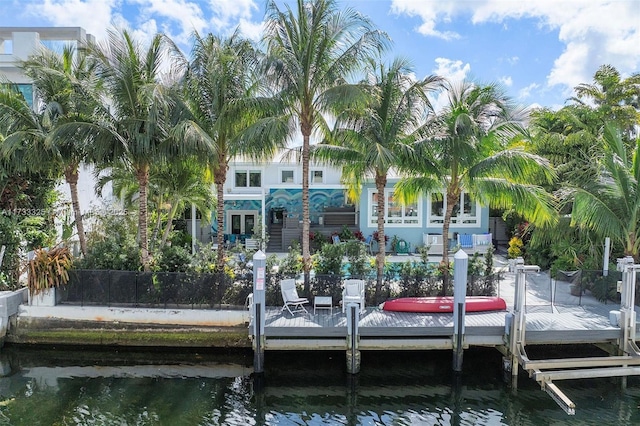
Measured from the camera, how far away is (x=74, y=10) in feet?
60.0

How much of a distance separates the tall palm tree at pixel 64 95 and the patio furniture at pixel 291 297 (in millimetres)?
6781

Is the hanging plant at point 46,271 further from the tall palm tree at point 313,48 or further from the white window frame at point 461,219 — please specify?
the white window frame at point 461,219

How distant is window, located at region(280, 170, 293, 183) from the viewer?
2522cm

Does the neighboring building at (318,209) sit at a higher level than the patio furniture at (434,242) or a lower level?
higher

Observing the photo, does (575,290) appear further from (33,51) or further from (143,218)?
(33,51)

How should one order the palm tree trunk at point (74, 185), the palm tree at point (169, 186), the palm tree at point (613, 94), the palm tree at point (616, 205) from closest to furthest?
1. the palm tree at point (616, 205)
2. the palm tree trunk at point (74, 185)
3. the palm tree at point (169, 186)
4. the palm tree at point (613, 94)

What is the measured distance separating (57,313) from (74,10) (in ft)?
41.6

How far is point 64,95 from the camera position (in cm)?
1332

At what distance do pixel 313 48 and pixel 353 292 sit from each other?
22.2 feet

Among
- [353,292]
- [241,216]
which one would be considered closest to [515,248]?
[353,292]

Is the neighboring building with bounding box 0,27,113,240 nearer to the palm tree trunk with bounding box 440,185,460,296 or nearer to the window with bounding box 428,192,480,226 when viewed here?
the palm tree trunk with bounding box 440,185,460,296

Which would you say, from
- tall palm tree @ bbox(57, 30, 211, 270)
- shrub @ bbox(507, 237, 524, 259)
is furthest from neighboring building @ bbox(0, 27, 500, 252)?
tall palm tree @ bbox(57, 30, 211, 270)

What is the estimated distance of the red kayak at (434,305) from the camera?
12.3 meters

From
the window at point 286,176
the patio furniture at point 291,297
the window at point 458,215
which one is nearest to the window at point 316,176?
Result: the window at point 286,176
